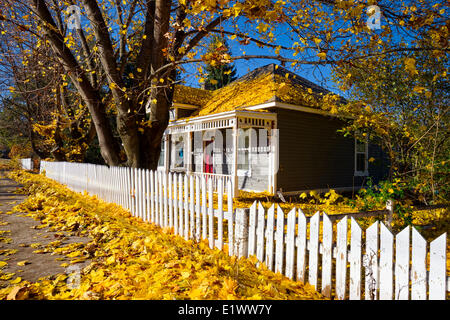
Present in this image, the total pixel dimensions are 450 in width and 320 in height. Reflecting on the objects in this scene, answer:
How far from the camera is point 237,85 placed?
15.1m

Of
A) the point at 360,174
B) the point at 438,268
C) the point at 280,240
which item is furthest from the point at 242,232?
the point at 360,174

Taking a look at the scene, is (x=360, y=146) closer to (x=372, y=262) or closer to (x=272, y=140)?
(x=272, y=140)

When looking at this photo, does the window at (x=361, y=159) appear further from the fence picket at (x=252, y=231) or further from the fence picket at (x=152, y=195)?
the fence picket at (x=252, y=231)

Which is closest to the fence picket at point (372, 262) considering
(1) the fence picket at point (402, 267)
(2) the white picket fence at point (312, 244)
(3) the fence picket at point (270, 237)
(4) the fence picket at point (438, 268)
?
(2) the white picket fence at point (312, 244)

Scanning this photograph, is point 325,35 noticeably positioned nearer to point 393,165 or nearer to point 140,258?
point 393,165

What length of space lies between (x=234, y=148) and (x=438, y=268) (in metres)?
8.55

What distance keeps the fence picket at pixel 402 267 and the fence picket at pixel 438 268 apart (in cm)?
17

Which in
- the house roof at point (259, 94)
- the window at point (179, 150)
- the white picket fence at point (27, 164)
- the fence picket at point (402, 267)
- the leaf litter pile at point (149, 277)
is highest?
the house roof at point (259, 94)

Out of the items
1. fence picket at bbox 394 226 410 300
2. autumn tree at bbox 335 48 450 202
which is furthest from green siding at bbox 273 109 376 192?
fence picket at bbox 394 226 410 300

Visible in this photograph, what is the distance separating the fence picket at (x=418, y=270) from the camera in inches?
88.3

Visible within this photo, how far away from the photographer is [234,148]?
34.6ft

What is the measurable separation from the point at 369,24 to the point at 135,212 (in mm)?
6317
